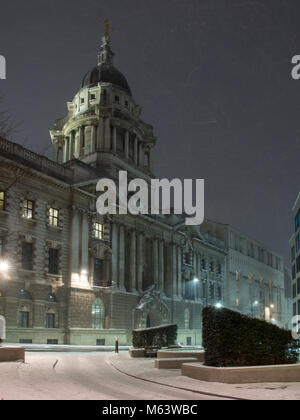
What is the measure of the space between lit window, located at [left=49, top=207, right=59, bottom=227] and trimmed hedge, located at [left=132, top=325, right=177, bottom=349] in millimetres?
17012

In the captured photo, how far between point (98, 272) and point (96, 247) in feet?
9.61

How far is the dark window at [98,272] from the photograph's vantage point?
175ft

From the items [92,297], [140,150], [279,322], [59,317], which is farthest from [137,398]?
[279,322]

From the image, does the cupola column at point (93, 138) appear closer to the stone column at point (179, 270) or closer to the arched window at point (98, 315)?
the stone column at point (179, 270)

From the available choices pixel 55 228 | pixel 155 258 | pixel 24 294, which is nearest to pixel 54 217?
pixel 55 228

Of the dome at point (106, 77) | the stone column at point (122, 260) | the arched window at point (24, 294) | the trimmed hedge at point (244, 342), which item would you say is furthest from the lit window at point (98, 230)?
the trimmed hedge at point (244, 342)

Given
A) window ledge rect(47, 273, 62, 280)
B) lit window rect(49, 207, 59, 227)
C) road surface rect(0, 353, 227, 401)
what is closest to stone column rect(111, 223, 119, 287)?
window ledge rect(47, 273, 62, 280)

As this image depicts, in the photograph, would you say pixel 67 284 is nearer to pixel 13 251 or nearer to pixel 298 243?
pixel 13 251

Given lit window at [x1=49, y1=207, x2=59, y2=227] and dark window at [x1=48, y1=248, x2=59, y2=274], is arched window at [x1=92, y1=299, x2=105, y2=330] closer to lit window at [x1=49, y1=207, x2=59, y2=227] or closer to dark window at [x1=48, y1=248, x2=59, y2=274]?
dark window at [x1=48, y1=248, x2=59, y2=274]

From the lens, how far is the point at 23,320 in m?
43.4

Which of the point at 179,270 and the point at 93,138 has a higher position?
the point at 93,138

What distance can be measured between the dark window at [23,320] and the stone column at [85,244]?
8.30 m

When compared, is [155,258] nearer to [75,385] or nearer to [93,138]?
[93,138]
